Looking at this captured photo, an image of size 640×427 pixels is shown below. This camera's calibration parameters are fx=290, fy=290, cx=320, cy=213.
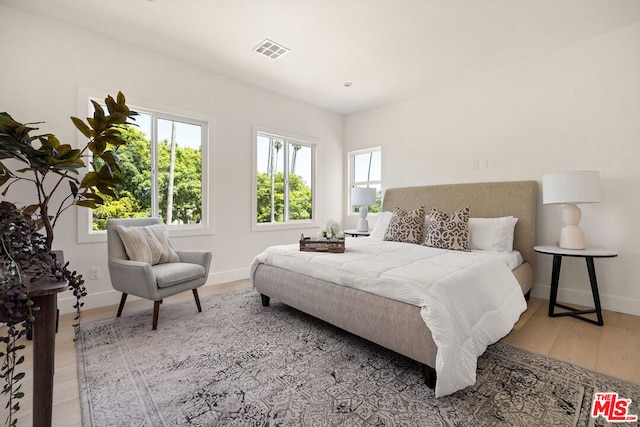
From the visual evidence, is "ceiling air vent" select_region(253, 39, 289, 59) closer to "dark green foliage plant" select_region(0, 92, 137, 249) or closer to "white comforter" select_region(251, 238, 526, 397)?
"dark green foliage plant" select_region(0, 92, 137, 249)

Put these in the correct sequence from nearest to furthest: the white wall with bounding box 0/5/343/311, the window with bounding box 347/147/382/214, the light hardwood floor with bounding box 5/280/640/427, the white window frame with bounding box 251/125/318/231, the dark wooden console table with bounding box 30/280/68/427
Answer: the dark wooden console table with bounding box 30/280/68/427 → the light hardwood floor with bounding box 5/280/640/427 → the white wall with bounding box 0/5/343/311 → the white window frame with bounding box 251/125/318/231 → the window with bounding box 347/147/382/214

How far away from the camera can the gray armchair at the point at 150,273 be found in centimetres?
233

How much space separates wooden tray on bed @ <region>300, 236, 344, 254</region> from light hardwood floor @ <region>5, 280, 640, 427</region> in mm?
1515

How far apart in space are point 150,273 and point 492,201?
3633 millimetres

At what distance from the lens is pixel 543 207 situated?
325 cm

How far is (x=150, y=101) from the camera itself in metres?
3.22

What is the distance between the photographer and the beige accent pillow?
2.57 metres

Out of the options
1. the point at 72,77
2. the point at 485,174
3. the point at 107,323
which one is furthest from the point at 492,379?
the point at 72,77

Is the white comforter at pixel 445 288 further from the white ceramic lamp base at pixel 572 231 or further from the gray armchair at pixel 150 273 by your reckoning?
the gray armchair at pixel 150 273

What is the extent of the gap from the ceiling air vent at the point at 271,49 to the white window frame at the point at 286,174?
1077 mm

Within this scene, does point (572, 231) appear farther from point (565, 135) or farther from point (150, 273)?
point (150, 273)

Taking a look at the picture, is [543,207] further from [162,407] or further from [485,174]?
[162,407]

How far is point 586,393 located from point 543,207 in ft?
7.33

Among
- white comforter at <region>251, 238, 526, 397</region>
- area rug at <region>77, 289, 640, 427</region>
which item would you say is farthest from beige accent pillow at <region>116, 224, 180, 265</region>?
white comforter at <region>251, 238, 526, 397</region>
